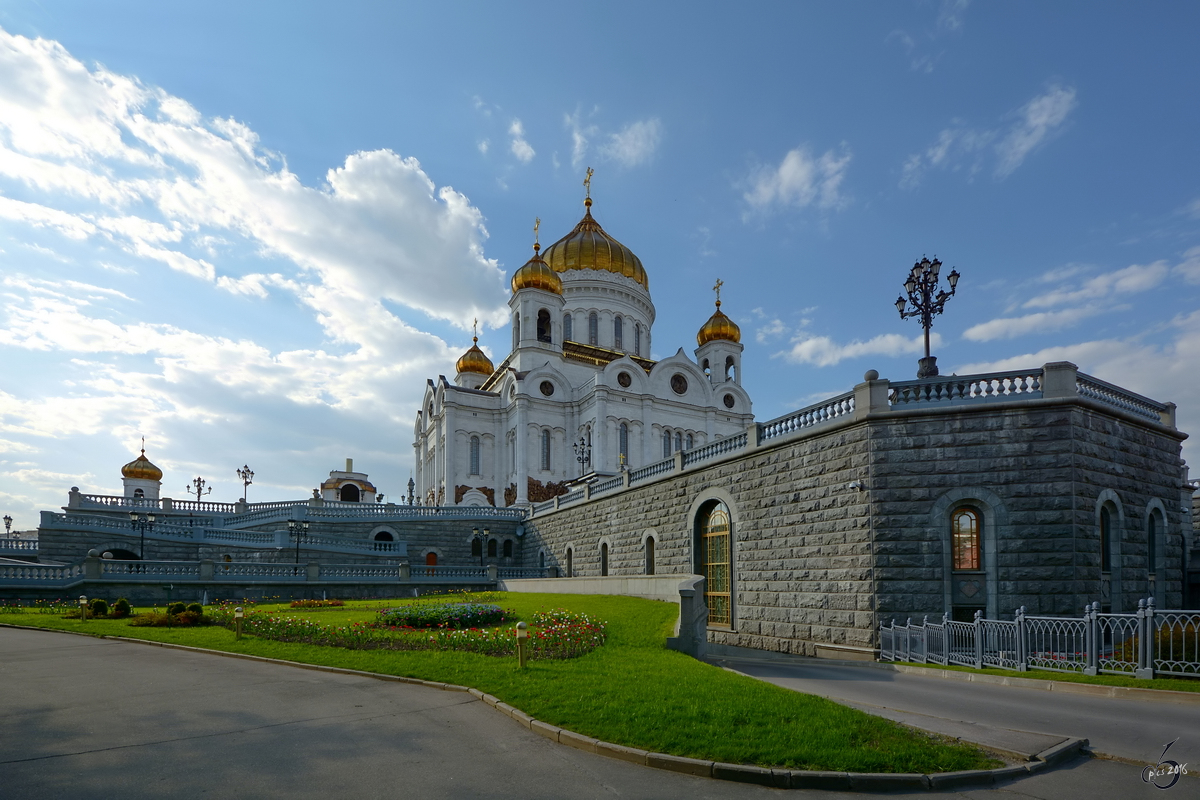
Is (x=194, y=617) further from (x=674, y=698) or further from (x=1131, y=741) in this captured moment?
(x=1131, y=741)

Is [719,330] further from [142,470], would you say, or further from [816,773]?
[816,773]

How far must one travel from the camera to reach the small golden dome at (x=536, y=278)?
2109 inches

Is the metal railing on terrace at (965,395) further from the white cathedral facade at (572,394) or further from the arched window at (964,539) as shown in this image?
the white cathedral facade at (572,394)

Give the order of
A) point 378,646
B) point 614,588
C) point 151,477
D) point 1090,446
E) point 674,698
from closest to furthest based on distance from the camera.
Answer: point 674,698 → point 378,646 → point 1090,446 → point 614,588 → point 151,477

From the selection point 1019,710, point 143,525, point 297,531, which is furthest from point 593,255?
point 1019,710

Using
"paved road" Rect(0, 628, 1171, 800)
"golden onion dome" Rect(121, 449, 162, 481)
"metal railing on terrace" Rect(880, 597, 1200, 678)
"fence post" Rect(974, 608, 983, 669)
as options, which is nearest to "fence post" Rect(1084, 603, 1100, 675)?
"metal railing on terrace" Rect(880, 597, 1200, 678)

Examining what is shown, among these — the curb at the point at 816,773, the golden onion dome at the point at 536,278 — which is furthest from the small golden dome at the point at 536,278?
the curb at the point at 816,773

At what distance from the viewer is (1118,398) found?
16922mm

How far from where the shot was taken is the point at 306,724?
8.26 meters

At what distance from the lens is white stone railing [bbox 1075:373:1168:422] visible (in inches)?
625

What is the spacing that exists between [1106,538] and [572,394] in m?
38.4

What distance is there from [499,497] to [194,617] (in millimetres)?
31586

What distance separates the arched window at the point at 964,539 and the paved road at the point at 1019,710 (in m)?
3.24

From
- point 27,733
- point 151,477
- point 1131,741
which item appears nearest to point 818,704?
point 1131,741
